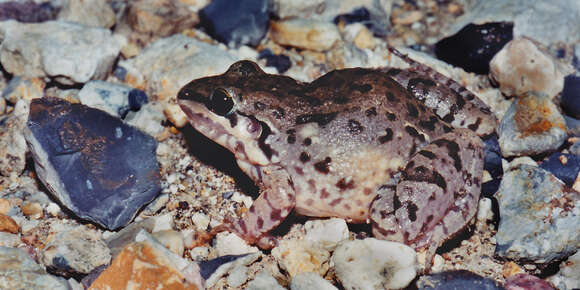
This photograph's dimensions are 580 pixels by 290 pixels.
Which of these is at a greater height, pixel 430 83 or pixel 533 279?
pixel 430 83

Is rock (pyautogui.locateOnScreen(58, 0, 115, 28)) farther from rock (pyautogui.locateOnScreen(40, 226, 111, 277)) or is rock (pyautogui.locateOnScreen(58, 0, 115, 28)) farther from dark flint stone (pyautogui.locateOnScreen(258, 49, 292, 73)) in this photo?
rock (pyautogui.locateOnScreen(40, 226, 111, 277))

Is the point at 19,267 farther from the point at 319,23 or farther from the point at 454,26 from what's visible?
the point at 454,26

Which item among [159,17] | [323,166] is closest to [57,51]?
[159,17]

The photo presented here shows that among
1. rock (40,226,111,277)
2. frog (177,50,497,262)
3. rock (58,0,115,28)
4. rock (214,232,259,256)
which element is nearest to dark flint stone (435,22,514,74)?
frog (177,50,497,262)

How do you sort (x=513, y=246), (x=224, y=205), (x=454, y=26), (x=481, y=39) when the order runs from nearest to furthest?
(x=513, y=246) → (x=224, y=205) → (x=481, y=39) → (x=454, y=26)

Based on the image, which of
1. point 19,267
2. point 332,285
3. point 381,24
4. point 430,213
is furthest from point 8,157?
point 381,24

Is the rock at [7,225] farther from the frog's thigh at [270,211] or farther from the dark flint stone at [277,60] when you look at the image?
the dark flint stone at [277,60]
